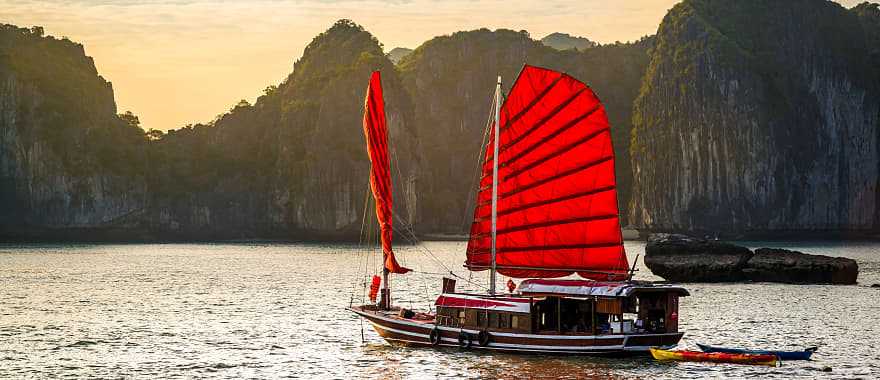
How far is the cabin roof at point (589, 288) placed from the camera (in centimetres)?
3195

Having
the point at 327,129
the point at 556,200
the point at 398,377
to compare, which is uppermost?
the point at 327,129

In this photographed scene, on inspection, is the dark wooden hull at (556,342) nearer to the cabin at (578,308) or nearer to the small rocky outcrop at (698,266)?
the cabin at (578,308)

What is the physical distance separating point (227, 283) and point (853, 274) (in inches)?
1482

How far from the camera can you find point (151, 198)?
191 meters

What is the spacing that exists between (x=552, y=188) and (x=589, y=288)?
333 centimetres

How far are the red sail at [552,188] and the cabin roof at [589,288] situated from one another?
2.79ft

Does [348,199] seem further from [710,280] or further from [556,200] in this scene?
[556,200]

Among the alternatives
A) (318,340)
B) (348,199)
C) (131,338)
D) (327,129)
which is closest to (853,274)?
(318,340)

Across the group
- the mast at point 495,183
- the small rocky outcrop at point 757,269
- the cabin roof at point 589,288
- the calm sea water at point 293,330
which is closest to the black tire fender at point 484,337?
the calm sea water at point 293,330

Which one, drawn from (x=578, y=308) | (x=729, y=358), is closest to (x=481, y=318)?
(x=578, y=308)

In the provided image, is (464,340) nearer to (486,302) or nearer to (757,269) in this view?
(486,302)

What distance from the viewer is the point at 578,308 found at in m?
32.9

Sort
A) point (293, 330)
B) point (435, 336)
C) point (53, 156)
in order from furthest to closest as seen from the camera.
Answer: point (53, 156) → point (293, 330) → point (435, 336)

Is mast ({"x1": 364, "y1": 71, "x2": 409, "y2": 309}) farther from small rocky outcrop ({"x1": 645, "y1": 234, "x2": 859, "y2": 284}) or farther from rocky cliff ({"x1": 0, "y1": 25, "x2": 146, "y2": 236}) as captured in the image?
rocky cliff ({"x1": 0, "y1": 25, "x2": 146, "y2": 236})
